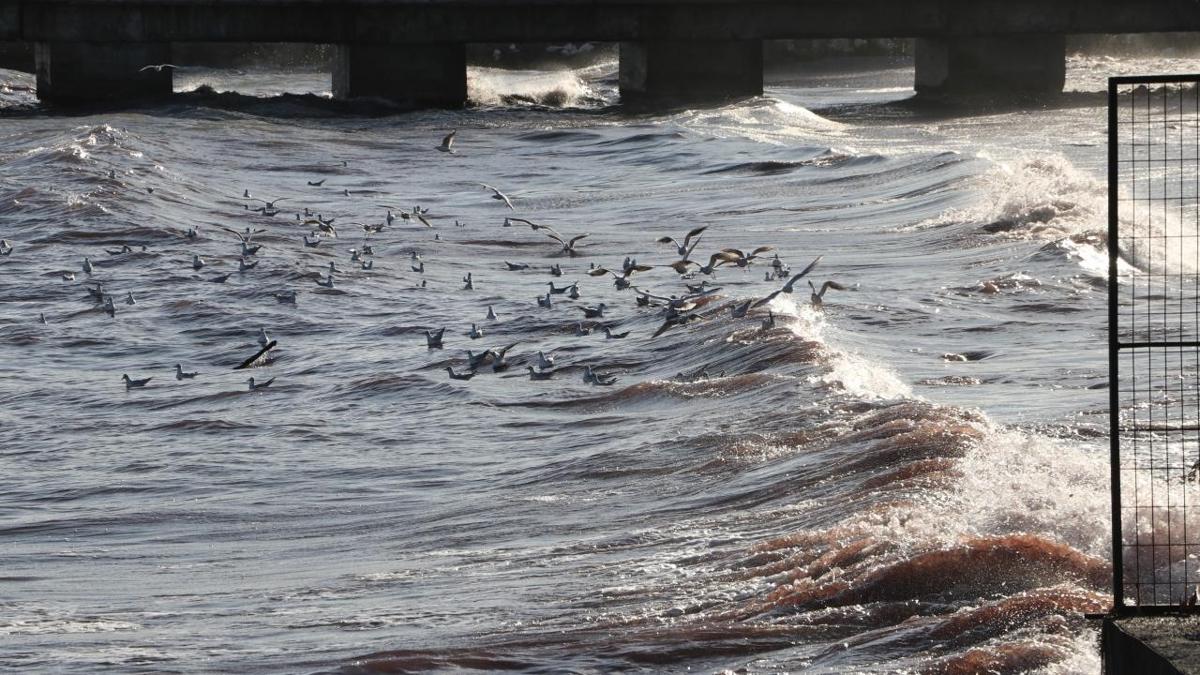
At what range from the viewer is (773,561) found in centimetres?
1023

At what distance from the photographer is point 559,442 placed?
14211 mm

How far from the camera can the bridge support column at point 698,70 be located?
56.7 meters

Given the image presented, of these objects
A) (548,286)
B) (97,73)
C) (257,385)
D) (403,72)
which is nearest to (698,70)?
(403,72)

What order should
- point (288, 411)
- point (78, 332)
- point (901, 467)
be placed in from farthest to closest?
point (78, 332) → point (288, 411) → point (901, 467)

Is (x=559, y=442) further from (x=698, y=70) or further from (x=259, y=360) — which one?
(x=698, y=70)

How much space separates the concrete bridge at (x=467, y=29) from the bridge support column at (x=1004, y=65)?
0.26 metres

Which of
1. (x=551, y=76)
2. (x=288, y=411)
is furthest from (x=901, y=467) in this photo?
(x=551, y=76)

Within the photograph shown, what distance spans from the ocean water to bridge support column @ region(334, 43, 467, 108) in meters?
22.2

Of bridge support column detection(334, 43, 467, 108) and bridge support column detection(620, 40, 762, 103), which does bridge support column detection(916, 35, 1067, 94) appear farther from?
bridge support column detection(334, 43, 467, 108)

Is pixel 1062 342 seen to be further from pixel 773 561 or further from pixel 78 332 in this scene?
pixel 78 332

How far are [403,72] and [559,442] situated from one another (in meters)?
41.2

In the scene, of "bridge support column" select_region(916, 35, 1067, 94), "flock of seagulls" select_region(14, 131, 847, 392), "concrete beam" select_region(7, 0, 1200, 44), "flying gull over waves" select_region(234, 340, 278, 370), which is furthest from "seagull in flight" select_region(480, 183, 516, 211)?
"bridge support column" select_region(916, 35, 1067, 94)

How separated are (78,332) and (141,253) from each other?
5.65 meters

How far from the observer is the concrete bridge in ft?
171
